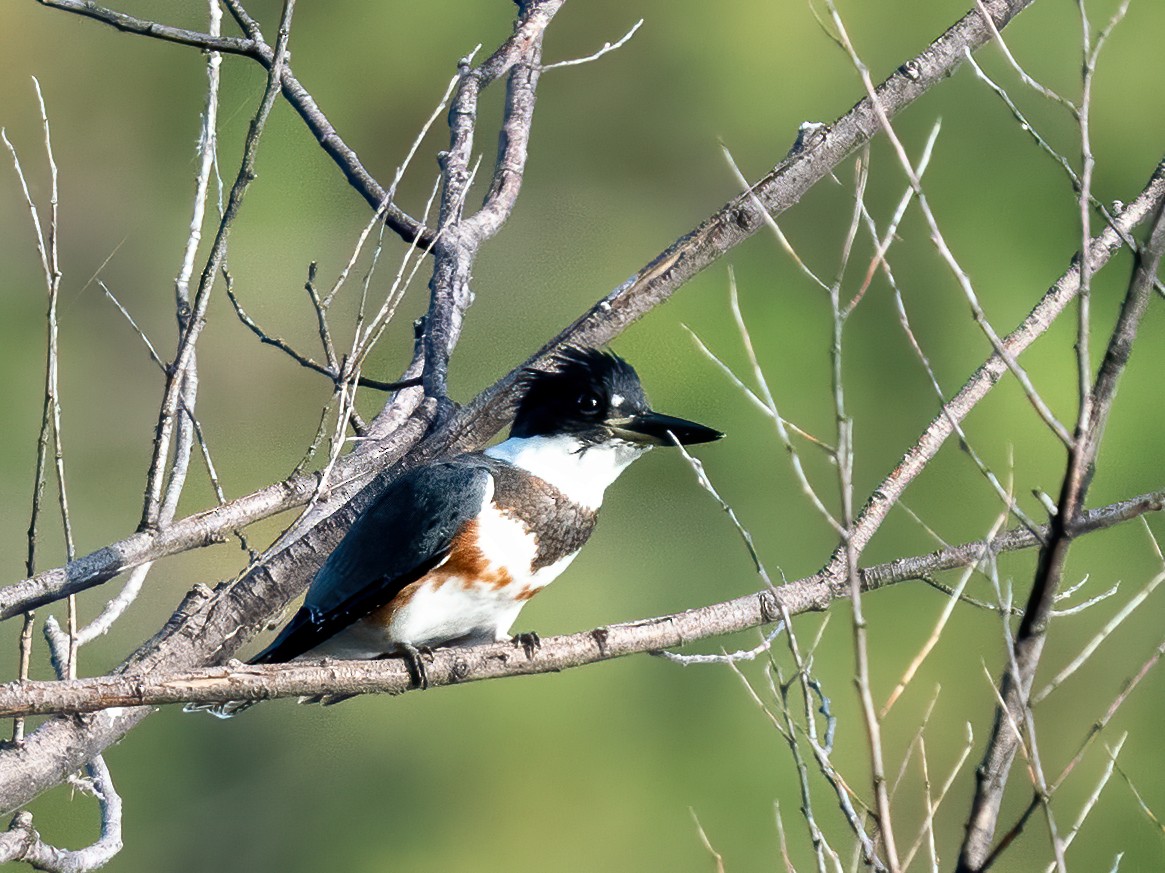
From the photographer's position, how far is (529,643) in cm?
166

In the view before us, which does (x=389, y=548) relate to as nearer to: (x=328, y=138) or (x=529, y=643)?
(x=529, y=643)

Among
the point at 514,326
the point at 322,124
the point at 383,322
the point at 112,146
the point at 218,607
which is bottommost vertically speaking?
the point at 218,607

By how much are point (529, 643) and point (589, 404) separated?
55 cm

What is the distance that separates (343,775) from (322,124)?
7.28m

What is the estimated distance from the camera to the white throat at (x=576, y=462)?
206 centimetres

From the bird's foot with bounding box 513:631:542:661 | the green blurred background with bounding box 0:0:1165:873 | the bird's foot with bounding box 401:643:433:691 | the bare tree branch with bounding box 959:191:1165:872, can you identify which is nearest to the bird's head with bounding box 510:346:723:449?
the bird's foot with bounding box 513:631:542:661

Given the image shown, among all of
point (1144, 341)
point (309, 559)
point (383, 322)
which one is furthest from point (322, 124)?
point (1144, 341)

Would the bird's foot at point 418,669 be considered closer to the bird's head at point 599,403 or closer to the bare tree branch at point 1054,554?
the bird's head at point 599,403

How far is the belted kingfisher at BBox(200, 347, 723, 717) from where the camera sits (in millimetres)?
1917

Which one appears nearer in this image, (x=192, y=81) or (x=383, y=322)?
(x=383, y=322)

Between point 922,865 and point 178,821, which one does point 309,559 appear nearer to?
point 178,821

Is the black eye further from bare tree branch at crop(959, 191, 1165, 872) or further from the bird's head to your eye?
bare tree branch at crop(959, 191, 1165, 872)

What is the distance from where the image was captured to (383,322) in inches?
73.1

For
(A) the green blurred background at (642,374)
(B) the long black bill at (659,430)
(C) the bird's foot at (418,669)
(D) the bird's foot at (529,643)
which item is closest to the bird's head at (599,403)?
(B) the long black bill at (659,430)
